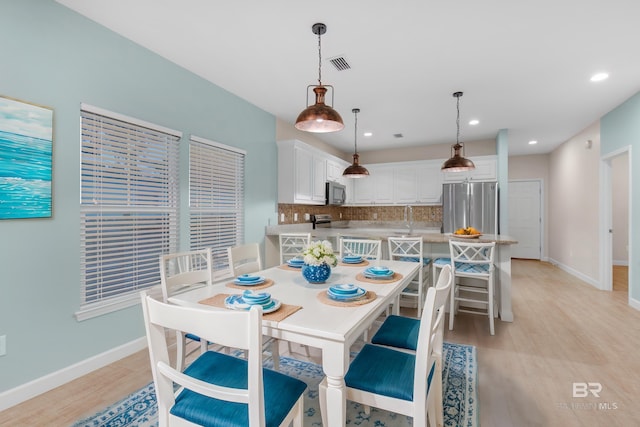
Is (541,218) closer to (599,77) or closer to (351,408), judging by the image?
(599,77)

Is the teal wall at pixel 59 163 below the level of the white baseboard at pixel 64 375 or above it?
above

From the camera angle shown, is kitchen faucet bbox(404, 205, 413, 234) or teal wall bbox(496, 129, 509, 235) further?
kitchen faucet bbox(404, 205, 413, 234)

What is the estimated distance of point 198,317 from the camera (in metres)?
0.97

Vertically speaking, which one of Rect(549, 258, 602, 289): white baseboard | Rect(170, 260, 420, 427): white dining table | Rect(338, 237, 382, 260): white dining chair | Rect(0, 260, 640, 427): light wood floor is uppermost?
Rect(338, 237, 382, 260): white dining chair

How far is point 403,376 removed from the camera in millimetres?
1345

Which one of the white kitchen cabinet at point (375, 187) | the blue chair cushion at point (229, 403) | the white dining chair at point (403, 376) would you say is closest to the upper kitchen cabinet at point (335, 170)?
the white kitchen cabinet at point (375, 187)

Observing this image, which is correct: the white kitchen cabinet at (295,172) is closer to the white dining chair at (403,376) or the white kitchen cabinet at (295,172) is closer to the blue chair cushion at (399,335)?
the blue chair cushion at (399,335)

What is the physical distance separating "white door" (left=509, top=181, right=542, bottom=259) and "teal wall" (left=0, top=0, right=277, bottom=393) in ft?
26.1

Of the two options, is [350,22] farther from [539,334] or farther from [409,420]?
[539,334]

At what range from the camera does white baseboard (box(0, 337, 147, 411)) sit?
1911 millimetres

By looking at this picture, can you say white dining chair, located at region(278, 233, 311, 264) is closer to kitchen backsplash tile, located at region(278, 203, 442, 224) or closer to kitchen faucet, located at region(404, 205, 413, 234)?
kitchen backsplash tile, located at region(278, 203, 442, 224)

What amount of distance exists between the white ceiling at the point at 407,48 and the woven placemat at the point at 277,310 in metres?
1.98

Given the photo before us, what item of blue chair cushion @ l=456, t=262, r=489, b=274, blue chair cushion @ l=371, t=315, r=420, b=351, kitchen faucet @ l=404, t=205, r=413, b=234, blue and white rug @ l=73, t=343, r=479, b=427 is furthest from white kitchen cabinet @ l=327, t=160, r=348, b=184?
blue chair cushion @ l=371, t=315, r=420, b=351

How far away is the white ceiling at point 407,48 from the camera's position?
2184 millimetres
